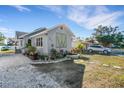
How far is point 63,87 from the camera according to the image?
438cm

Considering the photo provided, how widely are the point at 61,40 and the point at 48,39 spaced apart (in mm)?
823

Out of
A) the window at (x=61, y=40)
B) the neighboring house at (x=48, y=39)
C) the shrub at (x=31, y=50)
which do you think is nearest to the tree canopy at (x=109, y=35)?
the neighboring house at (x=48, y=39)

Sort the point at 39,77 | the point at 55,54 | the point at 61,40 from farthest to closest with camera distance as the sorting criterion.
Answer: the point at 61,40
the point at 55,54
the point at 39,77

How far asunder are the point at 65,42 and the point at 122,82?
4.60 m

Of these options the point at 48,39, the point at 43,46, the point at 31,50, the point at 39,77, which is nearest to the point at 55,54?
the point at 43,46

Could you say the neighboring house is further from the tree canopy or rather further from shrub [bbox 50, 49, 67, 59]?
the tree canopy

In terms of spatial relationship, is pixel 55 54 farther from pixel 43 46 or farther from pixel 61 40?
pixel 61 40

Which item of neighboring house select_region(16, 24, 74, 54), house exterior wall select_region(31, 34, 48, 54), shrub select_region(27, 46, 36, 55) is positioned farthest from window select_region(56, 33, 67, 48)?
shrub select_region(27, 46, 36, 55)

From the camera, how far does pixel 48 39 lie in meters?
8.00

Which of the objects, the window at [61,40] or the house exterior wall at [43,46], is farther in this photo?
the window at [61,40]

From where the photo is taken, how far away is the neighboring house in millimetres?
7934

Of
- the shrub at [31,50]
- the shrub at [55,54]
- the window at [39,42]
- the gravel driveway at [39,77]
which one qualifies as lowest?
the gravel driveway at [39,77]

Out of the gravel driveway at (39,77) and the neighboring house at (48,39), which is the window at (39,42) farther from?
the gravel driveway at (39,77)

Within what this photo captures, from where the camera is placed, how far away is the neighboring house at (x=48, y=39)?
793 cm
